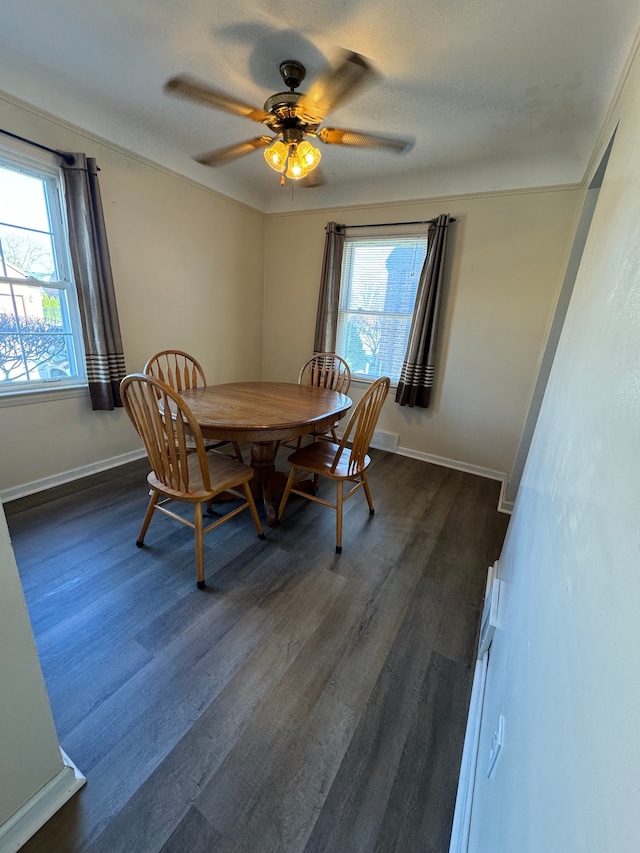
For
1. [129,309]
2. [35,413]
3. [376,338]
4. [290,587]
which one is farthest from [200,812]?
[376,338]

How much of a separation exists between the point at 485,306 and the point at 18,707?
3368 mm

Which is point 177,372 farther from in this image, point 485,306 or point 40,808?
point 485,306

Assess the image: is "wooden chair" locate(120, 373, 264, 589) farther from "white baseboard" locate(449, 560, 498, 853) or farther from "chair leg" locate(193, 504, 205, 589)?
"white baseboard" locate(449, 560, 498, 853)

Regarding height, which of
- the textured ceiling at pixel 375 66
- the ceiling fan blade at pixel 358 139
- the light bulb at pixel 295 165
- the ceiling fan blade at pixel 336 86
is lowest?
the light bulb at pixel 295 165

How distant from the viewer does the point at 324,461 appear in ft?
6.88

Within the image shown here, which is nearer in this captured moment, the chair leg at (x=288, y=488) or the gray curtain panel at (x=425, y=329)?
the chair leg at (x=288, y=488)

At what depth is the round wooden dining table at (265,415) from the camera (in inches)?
67.6

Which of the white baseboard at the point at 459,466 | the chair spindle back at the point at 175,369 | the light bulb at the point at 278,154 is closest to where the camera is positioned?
the light bulb at the point at 278,154

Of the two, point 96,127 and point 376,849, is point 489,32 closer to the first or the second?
point 96,127

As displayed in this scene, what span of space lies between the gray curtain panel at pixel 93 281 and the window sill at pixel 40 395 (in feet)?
0.33

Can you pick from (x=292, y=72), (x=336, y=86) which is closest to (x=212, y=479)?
(x=336, y=86)

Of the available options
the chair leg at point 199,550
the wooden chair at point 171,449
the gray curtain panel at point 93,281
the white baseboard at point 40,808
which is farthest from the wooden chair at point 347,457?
the gray curtain panel at point 93,281

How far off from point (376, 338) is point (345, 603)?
253cm

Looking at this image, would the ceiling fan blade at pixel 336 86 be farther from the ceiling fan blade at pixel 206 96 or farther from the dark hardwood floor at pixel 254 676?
the dark hardwood floor at pixel 254 676
